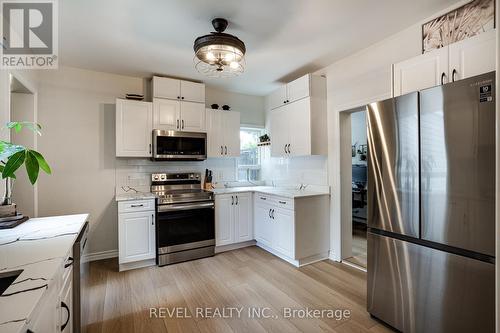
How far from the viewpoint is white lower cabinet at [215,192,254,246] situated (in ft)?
12.0

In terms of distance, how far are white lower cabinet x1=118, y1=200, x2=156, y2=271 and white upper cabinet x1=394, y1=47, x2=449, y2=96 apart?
10.2 ft

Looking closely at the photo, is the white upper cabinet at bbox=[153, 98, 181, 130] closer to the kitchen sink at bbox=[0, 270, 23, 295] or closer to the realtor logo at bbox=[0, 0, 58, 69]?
the realtor logo at bbox=[0, 0, 58, 69]

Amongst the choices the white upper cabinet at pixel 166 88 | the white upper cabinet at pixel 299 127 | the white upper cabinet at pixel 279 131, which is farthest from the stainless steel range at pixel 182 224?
the white upper cabinet at pixel 299 127

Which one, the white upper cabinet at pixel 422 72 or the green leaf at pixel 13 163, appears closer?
the green leaf at pixel 13 163

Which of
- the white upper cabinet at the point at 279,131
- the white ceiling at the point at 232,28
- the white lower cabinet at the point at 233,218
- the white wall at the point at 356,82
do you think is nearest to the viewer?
the white ceiling at the point at 232,28

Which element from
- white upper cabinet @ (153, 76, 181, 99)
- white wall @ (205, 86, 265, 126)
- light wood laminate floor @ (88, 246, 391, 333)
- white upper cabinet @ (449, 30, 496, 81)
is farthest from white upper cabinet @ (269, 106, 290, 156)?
white upper cabinet @ (449, 30, 496, 81)

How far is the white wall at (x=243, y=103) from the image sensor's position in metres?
4.33

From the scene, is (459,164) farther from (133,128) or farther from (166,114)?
(133,128)

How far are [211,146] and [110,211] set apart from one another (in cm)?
177

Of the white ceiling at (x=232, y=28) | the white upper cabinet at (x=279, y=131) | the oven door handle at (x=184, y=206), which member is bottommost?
the oven door handle at (x=184, y=206)

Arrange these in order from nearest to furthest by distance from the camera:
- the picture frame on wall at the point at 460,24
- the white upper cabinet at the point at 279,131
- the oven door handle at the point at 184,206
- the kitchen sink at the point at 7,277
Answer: the kitchen sink at the point at 7,277 < the picture frame on wall at the point at 460,24 < the oven door handle at the point at 184,206 < the white upper cabinet at the point at 279,131

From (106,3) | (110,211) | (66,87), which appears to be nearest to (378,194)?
(106,3)

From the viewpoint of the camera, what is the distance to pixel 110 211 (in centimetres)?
354

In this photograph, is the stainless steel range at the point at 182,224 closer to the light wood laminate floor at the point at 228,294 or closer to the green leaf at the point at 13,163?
the light wood laminate floor at the point at 228,294
